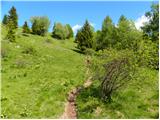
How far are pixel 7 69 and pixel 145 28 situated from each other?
2544 cm

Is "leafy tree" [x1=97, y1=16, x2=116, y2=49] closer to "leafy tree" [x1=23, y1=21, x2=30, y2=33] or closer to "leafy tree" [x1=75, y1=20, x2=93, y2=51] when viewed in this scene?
"leafy tree" [x1=75, y1=20, x2=93, y2=51]

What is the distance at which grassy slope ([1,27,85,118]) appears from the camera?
25.5m

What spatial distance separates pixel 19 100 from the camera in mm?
27875

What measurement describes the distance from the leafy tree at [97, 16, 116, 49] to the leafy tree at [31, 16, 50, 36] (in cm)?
1965

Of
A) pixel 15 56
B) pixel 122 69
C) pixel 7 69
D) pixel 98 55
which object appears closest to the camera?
pixel 122 69

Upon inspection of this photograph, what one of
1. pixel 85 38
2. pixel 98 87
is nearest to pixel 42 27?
pixel 85 38

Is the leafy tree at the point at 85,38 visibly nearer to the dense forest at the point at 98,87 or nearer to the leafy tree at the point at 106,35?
the leafy tree at the point at 106,35

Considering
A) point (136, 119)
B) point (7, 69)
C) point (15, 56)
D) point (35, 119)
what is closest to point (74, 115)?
point (35, 119)

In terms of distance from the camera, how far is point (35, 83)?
3394cm

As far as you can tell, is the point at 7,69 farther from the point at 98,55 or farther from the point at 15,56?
the point at 98,55

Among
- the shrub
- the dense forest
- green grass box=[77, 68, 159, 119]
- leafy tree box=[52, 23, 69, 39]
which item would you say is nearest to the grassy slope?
the dense forest

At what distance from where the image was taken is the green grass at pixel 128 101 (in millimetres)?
24578

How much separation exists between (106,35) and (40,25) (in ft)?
86.4

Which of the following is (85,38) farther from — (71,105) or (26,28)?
(71,105)
